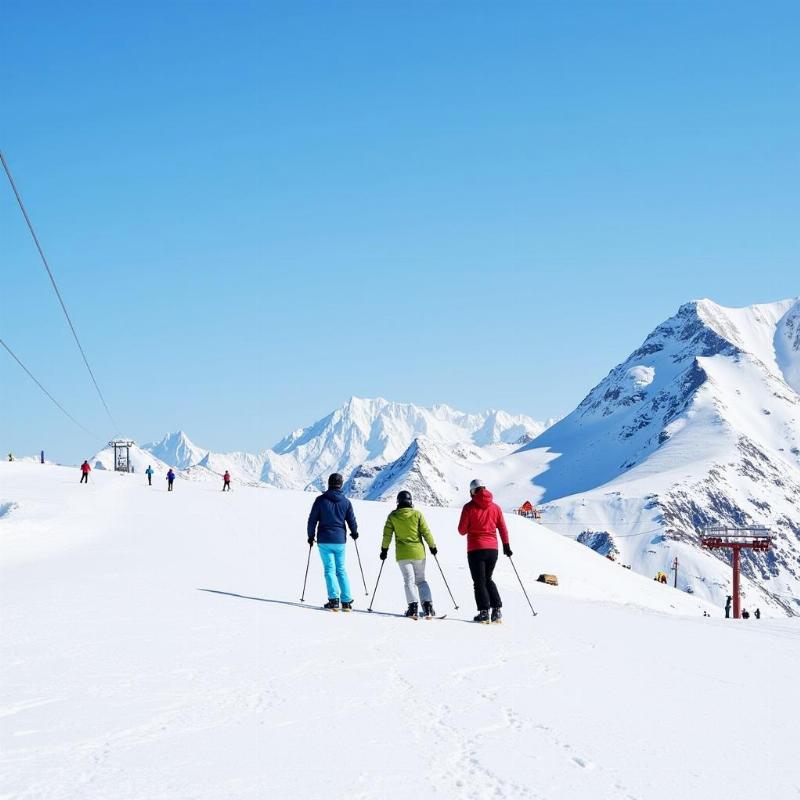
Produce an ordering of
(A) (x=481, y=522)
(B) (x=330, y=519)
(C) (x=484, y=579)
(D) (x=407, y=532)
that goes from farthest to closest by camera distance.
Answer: (B) (x=330, y=519) < (D) (x=407, y=532) < (A) (x=481, y=522) < (C) (x=484, y=579)

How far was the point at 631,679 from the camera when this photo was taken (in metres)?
9.19

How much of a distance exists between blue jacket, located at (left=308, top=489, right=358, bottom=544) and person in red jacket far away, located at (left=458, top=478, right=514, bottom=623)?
6.70 ft

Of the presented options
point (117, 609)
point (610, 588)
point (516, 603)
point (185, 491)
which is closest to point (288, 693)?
point (117, 609)

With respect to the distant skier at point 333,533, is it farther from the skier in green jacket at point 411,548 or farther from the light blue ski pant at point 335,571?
the skier in green jacket at point 411,548

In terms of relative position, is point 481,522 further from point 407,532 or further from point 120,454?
point 120,454

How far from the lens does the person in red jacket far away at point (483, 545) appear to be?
1435 cm

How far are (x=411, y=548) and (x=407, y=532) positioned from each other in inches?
11.7

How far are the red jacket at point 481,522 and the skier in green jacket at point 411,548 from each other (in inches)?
27.2

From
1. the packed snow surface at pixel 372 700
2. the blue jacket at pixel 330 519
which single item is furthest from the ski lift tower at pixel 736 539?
the blue jacket at pixel 330 519

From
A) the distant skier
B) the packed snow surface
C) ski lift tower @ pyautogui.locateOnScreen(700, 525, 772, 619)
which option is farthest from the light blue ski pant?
ski lift tower @ pyautogui.locateOnScreen(700, 525, 772, 619)

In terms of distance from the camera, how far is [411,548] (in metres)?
14.7

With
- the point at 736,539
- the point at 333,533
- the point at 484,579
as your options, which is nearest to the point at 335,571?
the point at 333,533

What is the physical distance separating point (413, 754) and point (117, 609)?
9.24 metres

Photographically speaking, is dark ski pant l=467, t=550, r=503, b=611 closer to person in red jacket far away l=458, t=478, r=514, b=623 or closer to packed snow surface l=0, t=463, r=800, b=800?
person in red jacket far away l=458, t=478, r=514, b=623
